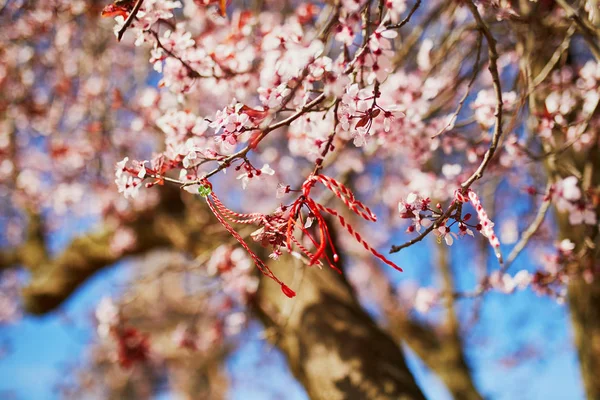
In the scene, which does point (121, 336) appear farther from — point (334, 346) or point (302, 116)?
point (302, 116)

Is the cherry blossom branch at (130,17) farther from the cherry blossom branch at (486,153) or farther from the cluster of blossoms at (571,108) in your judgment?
the cluster of blossoms at (571,108)

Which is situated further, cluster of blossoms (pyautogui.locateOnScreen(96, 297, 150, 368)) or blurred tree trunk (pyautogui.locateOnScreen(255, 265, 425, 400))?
cluster of blossoms (pyautogui.locateOnScreen(96, 297, 150, 368))

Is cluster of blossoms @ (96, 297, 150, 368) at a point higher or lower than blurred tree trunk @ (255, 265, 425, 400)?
lower

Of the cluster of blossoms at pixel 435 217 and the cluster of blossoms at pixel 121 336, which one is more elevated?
the cluster of blossoms at pixel 435 217

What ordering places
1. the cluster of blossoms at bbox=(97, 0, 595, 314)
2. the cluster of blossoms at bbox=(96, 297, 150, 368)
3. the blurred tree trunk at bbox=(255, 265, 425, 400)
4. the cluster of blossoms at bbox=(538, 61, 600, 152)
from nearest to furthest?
the cluster of blossoms at bbox=(97, 0, 595, 314)
the cluster of blossoms at bbox=(538, 61, 600, 152)
the blurred tree trunk at bbox=(255, 265, 425, 400)
the cluster of blossoms at bbox=(96, 297, 150, 368)

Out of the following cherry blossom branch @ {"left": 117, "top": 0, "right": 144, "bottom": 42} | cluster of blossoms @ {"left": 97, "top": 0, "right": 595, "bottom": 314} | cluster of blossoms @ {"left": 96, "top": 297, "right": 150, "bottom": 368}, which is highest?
cluster of blossoms @ {"left": 97, "top": 0, "right": 595, "bottom": 314}

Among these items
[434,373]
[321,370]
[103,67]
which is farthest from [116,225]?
[434,373]

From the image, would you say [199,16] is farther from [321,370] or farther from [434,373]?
[434,373]

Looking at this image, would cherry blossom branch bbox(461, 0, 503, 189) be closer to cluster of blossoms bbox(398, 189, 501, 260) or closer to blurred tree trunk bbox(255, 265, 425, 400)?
cluster of blossoms bbox(398, 189, 501, 260)

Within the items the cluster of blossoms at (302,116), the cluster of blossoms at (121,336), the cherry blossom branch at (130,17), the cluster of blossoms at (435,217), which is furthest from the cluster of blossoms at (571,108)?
the cluster of blossoms at (121,336)

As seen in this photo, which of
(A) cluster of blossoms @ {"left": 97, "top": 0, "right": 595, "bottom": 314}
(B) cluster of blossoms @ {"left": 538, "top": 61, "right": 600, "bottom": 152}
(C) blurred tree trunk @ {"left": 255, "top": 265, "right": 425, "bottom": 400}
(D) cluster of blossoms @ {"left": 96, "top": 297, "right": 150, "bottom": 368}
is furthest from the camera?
(D) cluster of blossoms @ {"left": 96, "top": 297, "right": 150, "bottom": 368}

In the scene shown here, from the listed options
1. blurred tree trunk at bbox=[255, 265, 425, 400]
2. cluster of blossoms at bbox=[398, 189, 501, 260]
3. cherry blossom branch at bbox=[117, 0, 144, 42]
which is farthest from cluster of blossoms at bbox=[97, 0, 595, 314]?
blurred tree trunk at bbox=[255, 265, 425, 400]

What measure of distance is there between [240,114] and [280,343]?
1653 millimetres

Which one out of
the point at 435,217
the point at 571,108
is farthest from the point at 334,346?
the point at 571,108
